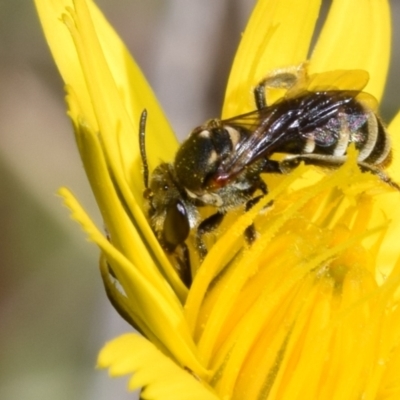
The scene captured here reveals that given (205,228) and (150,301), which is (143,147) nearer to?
(205,228)

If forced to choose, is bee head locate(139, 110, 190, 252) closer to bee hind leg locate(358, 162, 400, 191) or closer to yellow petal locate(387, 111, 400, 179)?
bee hind leg locate(358, 162, 400, 191)

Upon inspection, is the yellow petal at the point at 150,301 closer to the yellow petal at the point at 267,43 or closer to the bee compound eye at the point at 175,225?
the bee compound eye at the point at 175,225

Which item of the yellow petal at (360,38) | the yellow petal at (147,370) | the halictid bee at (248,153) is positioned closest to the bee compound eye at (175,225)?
the halictid bee at (248,153)

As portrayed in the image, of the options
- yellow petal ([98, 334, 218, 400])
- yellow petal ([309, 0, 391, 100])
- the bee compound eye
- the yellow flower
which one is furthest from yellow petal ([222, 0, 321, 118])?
yellow petal ([98, 334, 218, 400])

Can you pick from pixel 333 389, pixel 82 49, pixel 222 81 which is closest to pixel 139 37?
pixel 222 81

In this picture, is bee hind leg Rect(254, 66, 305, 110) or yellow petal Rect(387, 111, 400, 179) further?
yellow petal Rect(387, 111, 400, 179)

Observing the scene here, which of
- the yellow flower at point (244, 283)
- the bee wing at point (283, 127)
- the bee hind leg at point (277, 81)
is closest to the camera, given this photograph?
the yellow flower at point (244, 283)

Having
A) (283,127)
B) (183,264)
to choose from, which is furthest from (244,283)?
(283,127)

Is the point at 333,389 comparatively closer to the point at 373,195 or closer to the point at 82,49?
the point at 373,195
